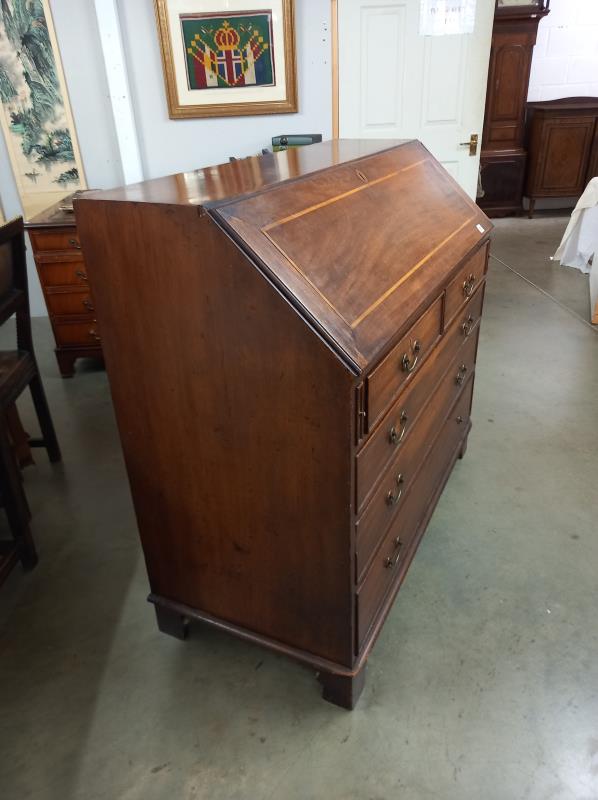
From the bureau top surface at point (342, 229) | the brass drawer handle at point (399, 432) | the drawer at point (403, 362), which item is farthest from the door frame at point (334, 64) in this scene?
the brass drawer handle at point (399, 432)

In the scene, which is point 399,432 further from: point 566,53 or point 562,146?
point 566,53

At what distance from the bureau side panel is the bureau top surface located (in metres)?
0.05

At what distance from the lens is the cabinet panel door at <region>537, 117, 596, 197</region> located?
5906 millimetres

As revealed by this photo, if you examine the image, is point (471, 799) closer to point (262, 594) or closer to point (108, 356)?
point (262, 594)

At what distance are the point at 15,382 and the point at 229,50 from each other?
8.19 ft

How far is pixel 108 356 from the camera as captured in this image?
1.37m

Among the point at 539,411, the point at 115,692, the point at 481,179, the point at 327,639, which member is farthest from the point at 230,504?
the point at 481,179

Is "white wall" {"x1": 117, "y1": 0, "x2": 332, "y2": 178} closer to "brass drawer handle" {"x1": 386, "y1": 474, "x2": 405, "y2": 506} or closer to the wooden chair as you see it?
the wooden chair

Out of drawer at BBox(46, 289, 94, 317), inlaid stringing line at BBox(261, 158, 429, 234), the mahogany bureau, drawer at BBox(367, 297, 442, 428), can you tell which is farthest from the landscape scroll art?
drawer at BBox(367, 297, 442, 428)

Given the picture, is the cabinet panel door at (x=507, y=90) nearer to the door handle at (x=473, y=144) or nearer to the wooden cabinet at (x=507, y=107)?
the wooden cabinet at (x=507, y=107)

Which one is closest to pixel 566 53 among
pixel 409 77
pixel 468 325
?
pixel 409 77

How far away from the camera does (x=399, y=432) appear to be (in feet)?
4.76

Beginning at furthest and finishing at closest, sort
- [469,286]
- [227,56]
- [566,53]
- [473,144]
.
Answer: [566,53]
[473,144]
[227,56]
[469,286]

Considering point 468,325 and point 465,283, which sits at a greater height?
point 465,283
